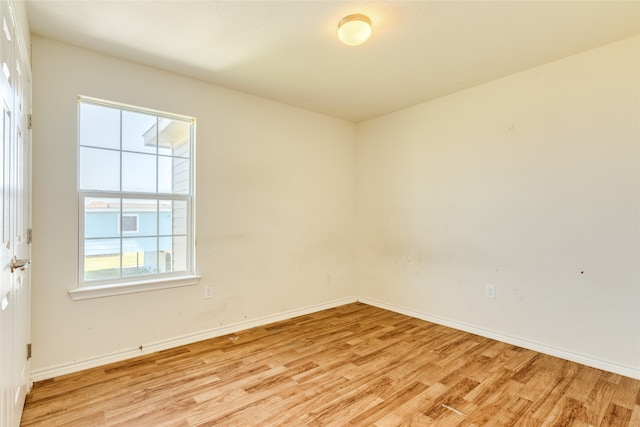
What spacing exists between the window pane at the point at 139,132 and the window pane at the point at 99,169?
146 millimetres

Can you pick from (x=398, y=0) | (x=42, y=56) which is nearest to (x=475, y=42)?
(x=398, y=0)

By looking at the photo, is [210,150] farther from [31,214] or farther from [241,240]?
[31,214]

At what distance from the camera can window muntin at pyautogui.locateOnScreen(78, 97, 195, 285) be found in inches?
99.1

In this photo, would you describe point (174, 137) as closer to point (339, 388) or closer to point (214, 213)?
point (214, 213)

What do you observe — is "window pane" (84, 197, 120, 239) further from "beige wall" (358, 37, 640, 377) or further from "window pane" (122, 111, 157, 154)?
"beige wall" (358, 37, 640, 377)

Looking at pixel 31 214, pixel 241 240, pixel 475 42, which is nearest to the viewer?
pixel 31 214

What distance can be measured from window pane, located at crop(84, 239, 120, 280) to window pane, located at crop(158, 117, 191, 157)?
2.92ft

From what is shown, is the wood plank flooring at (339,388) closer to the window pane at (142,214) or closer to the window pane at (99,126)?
the window pane at (142,214)

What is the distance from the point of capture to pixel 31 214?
222 centimetres

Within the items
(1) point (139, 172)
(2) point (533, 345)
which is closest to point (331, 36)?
(1) point (139, 172)

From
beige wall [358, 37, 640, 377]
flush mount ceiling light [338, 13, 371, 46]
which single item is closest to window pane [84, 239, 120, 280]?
flush mount ceiling light [338, 13, 371, 46]

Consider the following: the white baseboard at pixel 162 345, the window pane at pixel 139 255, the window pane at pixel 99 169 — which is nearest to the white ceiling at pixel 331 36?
the window pane at pixel 99 169

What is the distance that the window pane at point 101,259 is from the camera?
2.50 meters

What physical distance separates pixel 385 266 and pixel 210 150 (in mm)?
2460
